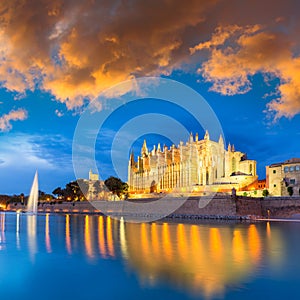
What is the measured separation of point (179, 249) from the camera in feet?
49.6

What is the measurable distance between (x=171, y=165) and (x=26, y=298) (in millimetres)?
62773

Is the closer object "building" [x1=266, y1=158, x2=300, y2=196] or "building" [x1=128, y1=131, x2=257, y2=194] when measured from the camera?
"building" [x1=266, y1=158, x2=300, y2=196]

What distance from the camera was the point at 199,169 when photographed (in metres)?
63.8

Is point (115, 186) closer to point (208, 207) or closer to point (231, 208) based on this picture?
point (208, 207)

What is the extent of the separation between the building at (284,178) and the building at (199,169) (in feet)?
26.7

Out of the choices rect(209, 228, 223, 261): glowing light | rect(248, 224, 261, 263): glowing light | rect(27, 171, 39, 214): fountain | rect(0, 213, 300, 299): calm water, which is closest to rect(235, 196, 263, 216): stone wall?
rect(248, 224, 261, 263): glowing light

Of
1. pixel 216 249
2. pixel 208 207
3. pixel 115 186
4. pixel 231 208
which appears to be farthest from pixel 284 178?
pixel 216 249

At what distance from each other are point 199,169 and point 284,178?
20.7m

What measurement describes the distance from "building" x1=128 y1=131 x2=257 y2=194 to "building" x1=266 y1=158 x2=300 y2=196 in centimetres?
815

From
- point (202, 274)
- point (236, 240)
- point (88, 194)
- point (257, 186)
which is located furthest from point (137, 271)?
point (88, 194)

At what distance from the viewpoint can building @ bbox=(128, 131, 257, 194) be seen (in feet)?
189

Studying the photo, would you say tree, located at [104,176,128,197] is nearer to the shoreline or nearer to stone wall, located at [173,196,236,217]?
the shoreline

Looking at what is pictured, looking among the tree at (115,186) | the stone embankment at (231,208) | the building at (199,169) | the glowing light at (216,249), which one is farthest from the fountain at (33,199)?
the glowing light at (216,249)

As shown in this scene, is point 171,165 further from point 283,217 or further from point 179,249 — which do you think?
point 179,249
